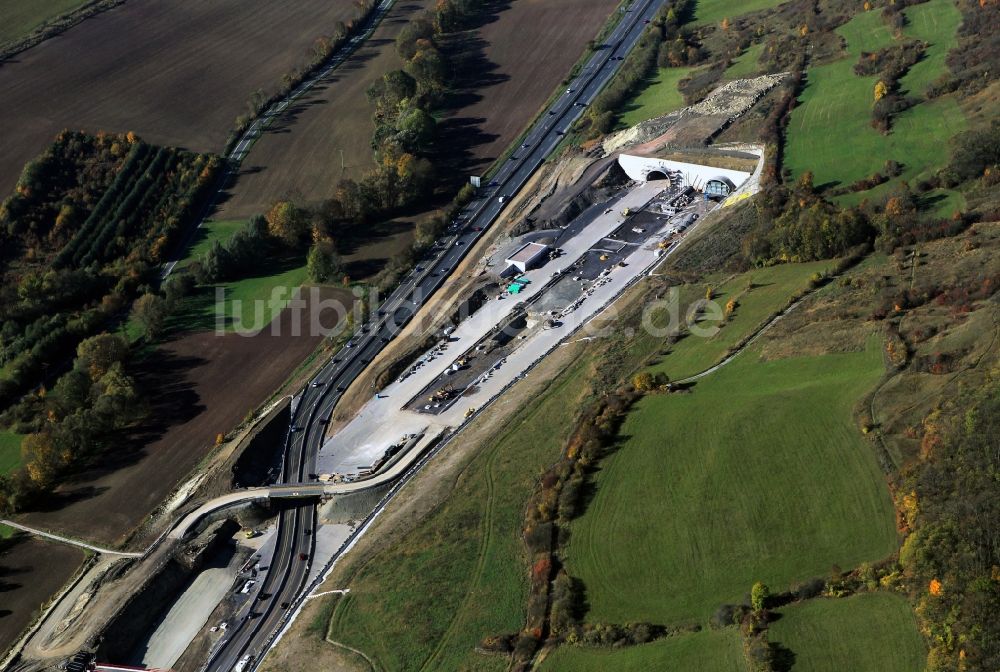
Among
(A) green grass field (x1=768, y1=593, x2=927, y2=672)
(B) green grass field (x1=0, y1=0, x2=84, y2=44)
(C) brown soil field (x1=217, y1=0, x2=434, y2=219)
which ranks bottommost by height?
(A) green grass field (x1=768, y1=593, x2=927, y2=672)

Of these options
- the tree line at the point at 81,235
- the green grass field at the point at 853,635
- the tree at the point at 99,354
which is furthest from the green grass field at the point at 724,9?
the green grass field at the point at 853,635

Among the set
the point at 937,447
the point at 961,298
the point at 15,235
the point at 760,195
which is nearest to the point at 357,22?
the point at 15,235

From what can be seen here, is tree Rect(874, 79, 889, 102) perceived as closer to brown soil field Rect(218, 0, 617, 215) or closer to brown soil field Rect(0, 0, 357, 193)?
brown soil field Rect(218, 0, 617, 215)

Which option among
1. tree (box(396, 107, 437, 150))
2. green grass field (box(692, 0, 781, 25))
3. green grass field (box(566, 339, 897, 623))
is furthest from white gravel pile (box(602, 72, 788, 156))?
green grass field (box(566, 339, 897, 623))

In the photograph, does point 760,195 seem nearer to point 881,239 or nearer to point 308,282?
point 881,239

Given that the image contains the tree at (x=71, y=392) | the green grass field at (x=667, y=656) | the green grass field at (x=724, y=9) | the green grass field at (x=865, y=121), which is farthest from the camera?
the green grass field at (x=724, y=9)

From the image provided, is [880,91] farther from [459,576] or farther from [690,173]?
[459,576]

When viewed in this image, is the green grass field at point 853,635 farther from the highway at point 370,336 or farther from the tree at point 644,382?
the highway at point 370,336
